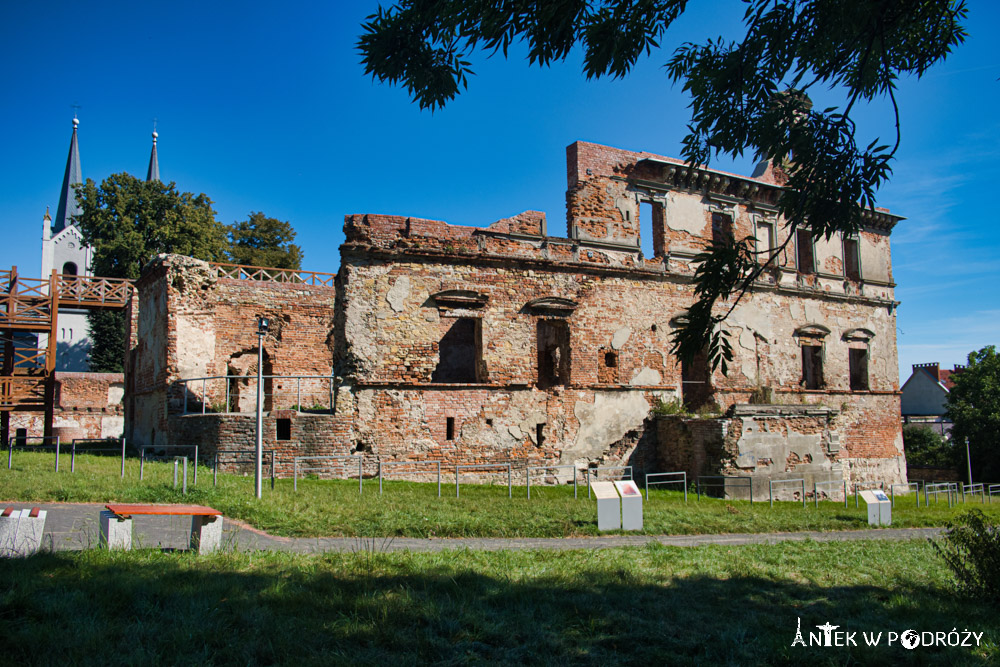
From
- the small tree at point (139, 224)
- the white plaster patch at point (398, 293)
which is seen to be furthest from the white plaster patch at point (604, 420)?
the small tree at point (139, 224)

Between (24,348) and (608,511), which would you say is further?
(24,348)

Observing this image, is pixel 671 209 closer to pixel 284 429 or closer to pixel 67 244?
pixel 284 429

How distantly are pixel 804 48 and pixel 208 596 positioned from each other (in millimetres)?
7244

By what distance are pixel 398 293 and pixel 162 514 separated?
11285 mm

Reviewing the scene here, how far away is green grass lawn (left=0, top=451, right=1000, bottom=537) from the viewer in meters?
11.3

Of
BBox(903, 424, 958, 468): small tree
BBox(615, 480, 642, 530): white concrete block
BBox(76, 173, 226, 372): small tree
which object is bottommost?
BBox(903, 424, 958, 468): small tree

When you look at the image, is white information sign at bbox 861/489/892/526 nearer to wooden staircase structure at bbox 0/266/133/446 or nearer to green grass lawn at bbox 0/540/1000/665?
green grass lawn at bbox 0/540/1000/665

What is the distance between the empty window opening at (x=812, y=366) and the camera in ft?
87.2

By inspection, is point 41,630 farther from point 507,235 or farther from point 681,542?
point 507,235

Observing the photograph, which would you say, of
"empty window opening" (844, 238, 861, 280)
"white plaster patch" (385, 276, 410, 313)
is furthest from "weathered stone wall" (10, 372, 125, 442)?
"empty window opening" (844, 238, 861, 280)

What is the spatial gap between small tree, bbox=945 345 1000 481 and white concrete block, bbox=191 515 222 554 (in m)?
40.3

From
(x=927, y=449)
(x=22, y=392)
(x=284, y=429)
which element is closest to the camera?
(x=284, y=429)

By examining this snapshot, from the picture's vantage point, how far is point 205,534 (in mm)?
8109

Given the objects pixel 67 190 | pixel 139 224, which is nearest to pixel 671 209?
pixel 139 224
